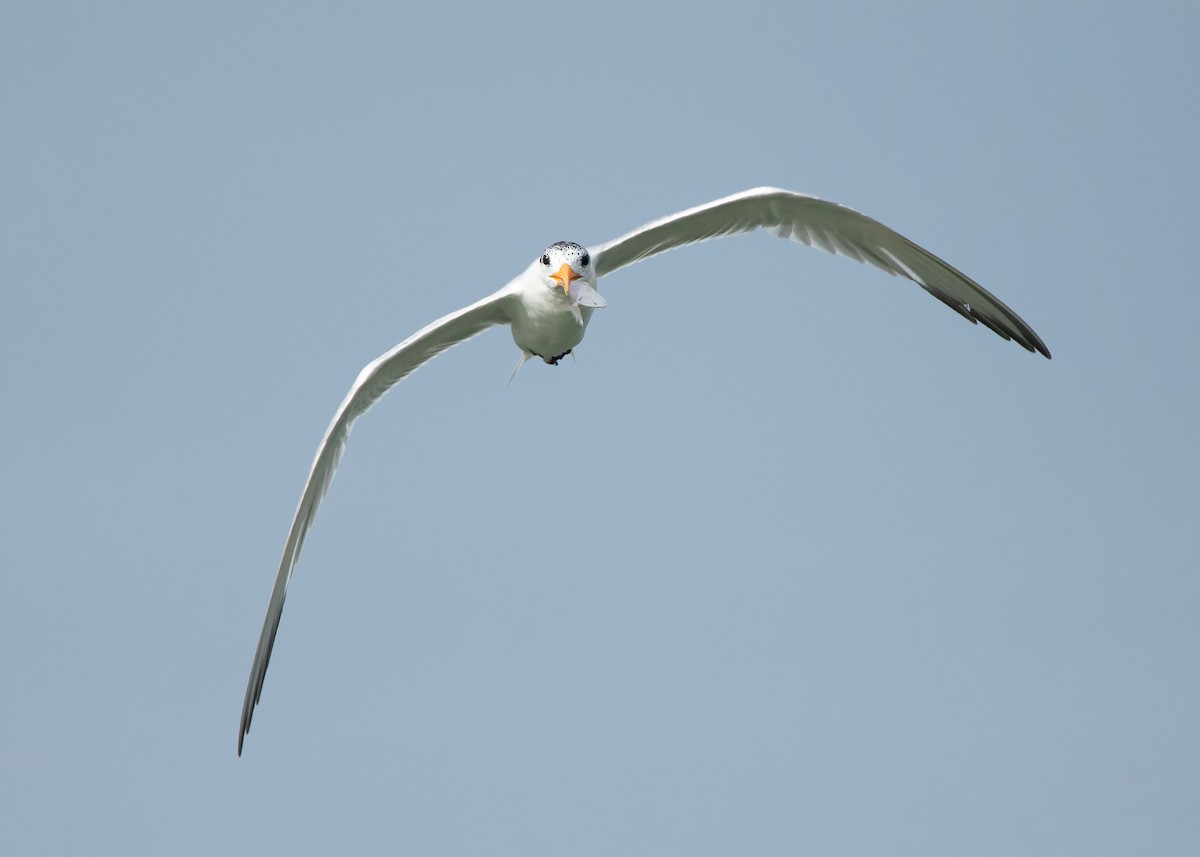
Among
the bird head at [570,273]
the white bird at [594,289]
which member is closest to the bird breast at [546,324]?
the white bird at [594,289]

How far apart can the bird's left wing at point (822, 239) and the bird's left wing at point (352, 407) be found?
1.48m

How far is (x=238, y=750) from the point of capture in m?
15.3

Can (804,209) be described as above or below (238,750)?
above

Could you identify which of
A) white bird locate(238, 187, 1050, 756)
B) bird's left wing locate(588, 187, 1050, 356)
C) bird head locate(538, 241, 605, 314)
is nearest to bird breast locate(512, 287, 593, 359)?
white bird locate(238, 187, 1050, 756)

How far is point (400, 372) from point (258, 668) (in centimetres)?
382

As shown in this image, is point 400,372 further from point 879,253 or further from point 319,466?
point 879,253

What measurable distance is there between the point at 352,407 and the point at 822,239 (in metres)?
5.69

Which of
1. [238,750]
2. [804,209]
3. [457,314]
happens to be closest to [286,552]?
[238,750]

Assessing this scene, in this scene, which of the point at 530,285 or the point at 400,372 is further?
the point at 400,372

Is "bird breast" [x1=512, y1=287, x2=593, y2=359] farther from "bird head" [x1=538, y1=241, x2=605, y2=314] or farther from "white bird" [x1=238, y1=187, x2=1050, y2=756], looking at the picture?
"bird head" [x1=538, y1=241, x2=605, y2=314]

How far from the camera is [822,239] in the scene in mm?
16031

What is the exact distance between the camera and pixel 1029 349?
51.6 feet

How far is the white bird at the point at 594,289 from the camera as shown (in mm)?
15117

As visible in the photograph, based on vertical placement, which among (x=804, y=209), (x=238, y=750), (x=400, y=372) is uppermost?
(x=804, y=209)
